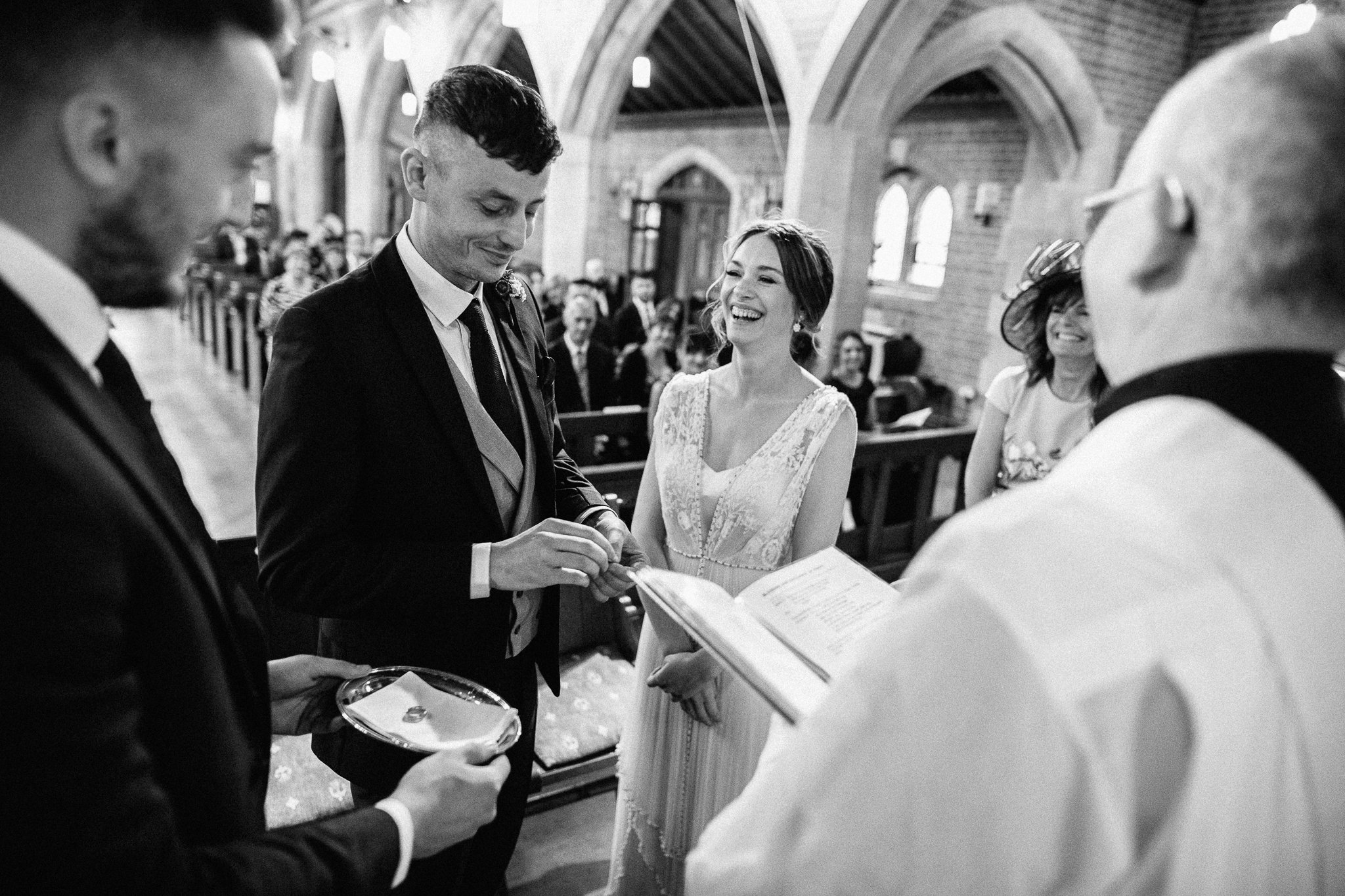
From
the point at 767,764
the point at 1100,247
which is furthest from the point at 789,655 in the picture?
the point at 1100,247

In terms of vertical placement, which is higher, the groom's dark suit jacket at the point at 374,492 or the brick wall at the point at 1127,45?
the brick wall at the point at 1127,45

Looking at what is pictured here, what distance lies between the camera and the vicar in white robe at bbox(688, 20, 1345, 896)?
560 mm

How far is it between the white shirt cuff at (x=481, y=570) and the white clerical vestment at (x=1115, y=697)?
897 millimetres

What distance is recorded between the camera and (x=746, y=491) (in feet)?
6.47

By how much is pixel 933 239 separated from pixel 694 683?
34.7ft

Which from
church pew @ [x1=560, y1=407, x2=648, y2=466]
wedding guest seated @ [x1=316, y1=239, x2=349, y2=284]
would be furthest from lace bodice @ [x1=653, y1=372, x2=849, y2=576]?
wedding guest seated @ [x1=316, y1=239, x2=349, y2=284]

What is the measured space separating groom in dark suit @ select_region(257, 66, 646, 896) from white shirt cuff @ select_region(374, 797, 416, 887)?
0.50m

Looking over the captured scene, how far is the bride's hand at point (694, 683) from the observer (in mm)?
1738

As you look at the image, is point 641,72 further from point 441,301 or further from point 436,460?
point 436,460

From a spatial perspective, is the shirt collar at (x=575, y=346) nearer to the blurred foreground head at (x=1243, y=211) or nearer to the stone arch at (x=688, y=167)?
the blurred foreground head at (x=1243, y=211)

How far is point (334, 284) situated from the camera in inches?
58.5

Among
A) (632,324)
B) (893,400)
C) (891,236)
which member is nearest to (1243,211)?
(893,400)

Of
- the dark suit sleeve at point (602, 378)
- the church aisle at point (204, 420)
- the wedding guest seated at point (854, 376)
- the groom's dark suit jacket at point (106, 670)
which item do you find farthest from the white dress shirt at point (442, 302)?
the dark suit sleeve at point (602, 378)

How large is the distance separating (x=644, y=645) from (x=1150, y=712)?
1548 mm
